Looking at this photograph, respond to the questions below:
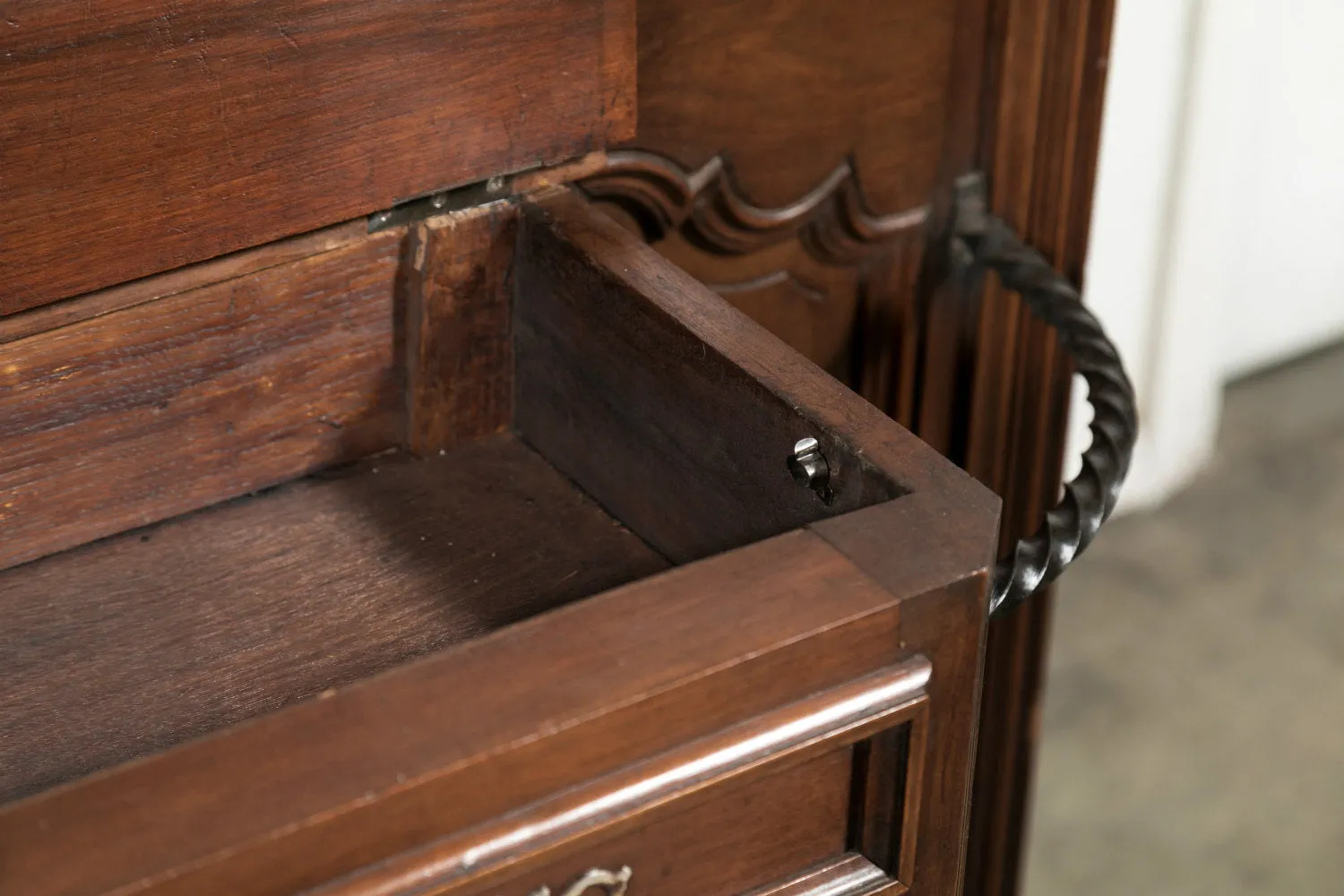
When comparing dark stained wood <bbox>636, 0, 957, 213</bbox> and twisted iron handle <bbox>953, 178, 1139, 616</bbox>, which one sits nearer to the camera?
twisted iron handle <bbox>953, 178, 1139, 616</bbox>

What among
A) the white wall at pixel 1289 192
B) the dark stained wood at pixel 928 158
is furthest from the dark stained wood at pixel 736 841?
the white wall at pixel 1289 192

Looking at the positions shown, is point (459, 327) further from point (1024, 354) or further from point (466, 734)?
point (1024, 354)

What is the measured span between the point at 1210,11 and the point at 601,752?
5.51ft

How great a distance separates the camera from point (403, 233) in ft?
2.78

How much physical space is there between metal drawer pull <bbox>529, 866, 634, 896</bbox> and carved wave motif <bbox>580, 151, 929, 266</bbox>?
Result: 0.47 metres

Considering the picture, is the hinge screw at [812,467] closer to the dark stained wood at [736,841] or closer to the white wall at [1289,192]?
the dark stained wood at [736,841]

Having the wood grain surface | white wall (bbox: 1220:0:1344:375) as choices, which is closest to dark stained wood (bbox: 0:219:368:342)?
the wood grain surface

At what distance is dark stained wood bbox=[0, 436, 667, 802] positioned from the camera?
2.34 ft

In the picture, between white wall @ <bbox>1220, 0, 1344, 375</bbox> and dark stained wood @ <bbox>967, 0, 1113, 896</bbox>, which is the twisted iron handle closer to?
dark stained wood @ <bbox>967, 0, 1113, 896</bbox>

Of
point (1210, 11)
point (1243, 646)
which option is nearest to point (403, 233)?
point (1210, 11)

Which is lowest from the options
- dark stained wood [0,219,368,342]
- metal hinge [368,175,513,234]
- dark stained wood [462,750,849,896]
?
dark stained wood [462,750,849,896]

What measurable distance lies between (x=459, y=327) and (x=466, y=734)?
0.38 meters

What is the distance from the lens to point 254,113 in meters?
0.76

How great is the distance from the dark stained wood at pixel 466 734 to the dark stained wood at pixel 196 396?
29 centimetres
